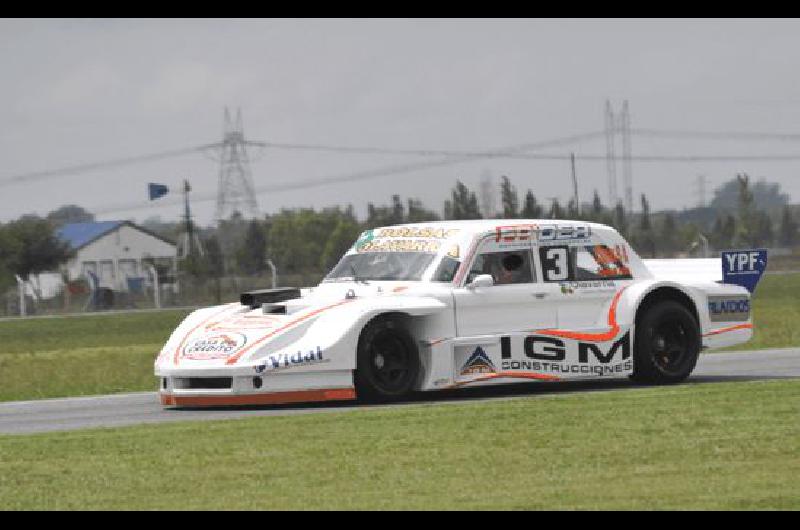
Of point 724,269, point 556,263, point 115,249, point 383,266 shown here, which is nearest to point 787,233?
point 115,249

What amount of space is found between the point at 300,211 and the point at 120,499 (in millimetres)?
87119

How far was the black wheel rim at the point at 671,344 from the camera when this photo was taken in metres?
16.8

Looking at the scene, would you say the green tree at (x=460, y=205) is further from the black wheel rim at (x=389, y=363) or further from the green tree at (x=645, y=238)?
the black wheel rim at (x=389, y=363)

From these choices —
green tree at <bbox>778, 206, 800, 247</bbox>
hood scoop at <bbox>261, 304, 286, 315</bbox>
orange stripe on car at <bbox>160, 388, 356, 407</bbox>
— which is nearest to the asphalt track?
orange stripe on car at <bbox>160, 388, 356, 407</bbox>

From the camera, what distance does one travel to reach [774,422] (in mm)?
12375

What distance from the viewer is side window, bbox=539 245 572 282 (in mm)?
16500

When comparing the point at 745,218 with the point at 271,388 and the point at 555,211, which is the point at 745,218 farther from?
the point at 271,388

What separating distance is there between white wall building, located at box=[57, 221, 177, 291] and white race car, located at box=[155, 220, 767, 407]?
81473 millimetres

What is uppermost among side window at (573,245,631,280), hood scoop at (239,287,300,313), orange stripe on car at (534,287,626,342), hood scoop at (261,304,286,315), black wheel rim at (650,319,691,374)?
side window at (573,245,631,280)

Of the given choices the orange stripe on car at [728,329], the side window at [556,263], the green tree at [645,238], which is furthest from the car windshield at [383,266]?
the green tree at [645,238]

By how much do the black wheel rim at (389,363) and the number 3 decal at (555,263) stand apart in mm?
1779

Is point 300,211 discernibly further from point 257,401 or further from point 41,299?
point 257,401

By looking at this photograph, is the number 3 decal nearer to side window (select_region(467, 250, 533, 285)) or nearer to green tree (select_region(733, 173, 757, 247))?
side window (select_region(467, 250, 533, 285))
